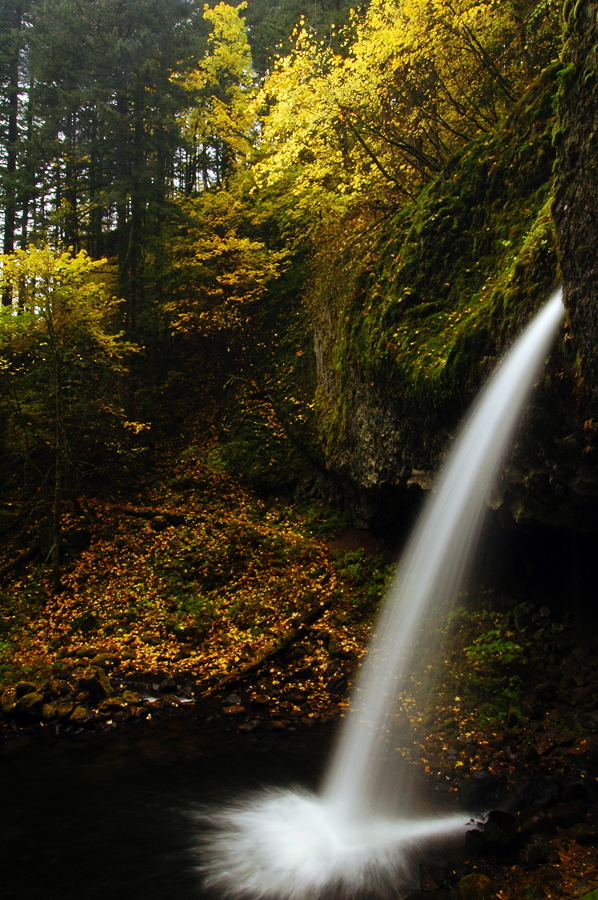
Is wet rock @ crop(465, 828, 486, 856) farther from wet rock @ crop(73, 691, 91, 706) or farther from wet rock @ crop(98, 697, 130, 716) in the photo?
wet rock @ crop(73, 691, 91, 706)

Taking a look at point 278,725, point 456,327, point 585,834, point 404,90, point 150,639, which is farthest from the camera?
point 404,90

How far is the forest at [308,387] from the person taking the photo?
5.48m

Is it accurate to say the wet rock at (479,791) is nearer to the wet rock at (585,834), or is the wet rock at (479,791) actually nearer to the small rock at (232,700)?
the wet rock at (585,834)

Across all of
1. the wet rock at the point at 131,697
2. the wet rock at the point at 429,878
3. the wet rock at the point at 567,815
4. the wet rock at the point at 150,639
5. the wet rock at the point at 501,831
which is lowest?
the wet rock at the point at 429,878

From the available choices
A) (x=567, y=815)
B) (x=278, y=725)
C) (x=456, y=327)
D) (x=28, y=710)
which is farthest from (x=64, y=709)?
(x=456, y=327)

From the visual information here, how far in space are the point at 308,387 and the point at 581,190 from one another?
923cm

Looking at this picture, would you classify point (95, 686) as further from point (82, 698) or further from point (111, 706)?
point (111, 706)

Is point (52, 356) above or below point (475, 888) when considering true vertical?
above

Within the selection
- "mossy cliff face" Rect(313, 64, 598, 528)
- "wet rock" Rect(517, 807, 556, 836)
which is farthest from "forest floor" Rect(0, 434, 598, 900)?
"mossy cliff face" Rect(313, 64, 598, 528)

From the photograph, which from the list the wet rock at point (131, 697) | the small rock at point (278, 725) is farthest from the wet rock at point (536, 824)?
the wet rock at point (131, 697)

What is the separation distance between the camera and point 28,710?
7129 mm

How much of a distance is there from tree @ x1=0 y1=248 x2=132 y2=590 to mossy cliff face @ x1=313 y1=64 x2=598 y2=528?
19.2 feet

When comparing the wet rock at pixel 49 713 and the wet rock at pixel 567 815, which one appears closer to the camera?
the wet rock at pixel 567 815

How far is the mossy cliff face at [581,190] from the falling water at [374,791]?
472 millimetres
